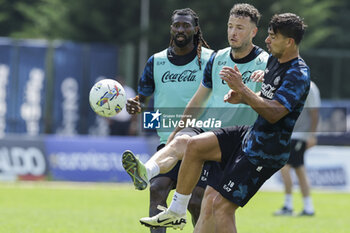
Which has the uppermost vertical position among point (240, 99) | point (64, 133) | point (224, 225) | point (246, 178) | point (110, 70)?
point (240, 99)

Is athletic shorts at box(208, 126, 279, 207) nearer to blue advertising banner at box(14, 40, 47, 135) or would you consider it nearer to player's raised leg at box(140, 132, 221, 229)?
player's raised leg at box(140, 132, 221, 229)

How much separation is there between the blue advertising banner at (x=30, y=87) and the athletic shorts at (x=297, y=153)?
13720mm

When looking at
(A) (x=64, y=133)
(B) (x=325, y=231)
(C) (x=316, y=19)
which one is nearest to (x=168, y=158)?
(B) (x=325, y=231)

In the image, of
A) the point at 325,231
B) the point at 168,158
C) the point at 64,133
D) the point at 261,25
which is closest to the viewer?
the point at 168,158

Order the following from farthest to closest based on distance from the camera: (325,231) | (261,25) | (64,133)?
(261,25)
(64,133)
(325,231)

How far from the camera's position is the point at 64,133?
26.1 m

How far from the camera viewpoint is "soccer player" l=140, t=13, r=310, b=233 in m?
6.70

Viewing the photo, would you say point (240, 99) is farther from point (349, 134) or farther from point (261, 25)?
point (261, 25)

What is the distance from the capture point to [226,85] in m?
8.13

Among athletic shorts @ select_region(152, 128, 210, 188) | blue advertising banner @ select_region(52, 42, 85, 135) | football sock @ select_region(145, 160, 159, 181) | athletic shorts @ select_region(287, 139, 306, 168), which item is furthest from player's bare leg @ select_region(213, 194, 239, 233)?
blue advertising banner @ select_region(52, 42, 85, 135)

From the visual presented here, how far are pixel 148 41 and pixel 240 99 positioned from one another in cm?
2511

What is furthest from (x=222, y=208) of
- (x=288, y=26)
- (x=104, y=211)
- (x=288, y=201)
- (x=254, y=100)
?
(x=288, y=201)

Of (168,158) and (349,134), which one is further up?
(168,158)

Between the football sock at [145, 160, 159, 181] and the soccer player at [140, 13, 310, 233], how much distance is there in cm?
38
